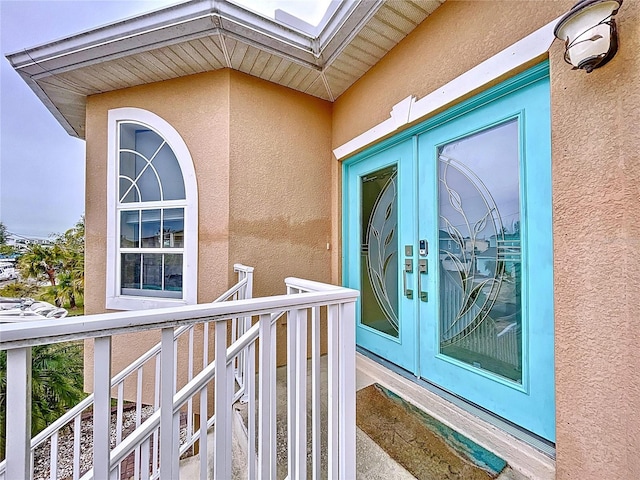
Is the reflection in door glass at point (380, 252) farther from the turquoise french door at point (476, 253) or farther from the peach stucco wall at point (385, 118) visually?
the peach stucco wall at point (385, 118)

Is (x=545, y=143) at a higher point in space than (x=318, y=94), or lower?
lower

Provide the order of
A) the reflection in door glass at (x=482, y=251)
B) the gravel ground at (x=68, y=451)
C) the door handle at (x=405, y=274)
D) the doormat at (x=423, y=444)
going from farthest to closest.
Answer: the gravel ground at (x=68, y=451) < the door handle at (x=405, y=274) < the reflection in door glass at (x=482, y=251) < the doormat at (x=423, y=444)

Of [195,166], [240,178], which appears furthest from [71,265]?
[240,178]

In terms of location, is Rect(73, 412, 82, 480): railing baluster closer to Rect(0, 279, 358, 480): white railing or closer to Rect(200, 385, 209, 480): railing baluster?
Rect(0, 279, 358, 480): white railing

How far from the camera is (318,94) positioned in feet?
10.7

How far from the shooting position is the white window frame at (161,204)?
2.93 m

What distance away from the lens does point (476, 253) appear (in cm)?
193

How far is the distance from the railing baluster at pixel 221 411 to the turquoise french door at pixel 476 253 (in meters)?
1.62

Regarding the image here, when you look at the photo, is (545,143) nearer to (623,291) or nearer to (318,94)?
(623,291)

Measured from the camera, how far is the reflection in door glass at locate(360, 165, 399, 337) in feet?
8.50

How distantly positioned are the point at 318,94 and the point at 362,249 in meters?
1.84

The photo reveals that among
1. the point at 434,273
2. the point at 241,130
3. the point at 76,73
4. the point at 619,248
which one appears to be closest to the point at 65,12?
the point at 76,73

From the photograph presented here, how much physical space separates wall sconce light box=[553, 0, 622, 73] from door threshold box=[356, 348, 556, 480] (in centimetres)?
189

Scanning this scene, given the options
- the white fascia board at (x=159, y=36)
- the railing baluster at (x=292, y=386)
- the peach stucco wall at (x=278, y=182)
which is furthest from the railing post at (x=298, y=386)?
the white fascia board at (x=159, y=36)
